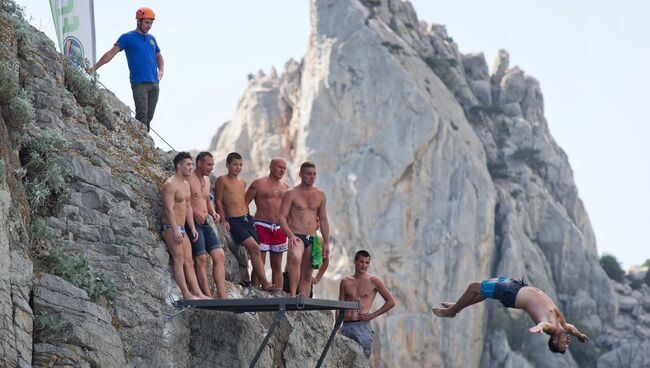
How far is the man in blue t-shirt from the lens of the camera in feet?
57.5

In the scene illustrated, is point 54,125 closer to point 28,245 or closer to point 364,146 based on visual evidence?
point 28,245

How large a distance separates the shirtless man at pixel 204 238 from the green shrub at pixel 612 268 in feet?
258

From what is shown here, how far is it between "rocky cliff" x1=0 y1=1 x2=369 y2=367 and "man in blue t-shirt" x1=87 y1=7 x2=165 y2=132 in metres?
1.41

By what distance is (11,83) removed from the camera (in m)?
13.7

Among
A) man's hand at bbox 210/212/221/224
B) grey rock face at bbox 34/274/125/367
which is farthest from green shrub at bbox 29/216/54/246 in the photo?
man's hand at bbox 210/212/221/224

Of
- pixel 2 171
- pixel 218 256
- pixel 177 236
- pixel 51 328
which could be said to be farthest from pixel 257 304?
pixel 2 171

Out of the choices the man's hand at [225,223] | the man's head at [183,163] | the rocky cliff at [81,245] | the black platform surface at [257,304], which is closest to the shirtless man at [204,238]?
the man's head at [183,163]

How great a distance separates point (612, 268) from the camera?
91625mm

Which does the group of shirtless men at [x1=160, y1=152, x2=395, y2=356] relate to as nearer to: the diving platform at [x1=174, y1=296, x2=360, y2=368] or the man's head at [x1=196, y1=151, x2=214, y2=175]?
the man's head at [x1=196, y1=151, x2=214, y2=175]

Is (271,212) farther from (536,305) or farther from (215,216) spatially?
(536,305)

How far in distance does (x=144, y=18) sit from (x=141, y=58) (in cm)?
57

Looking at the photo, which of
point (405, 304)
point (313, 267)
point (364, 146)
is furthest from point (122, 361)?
point (364, 146)

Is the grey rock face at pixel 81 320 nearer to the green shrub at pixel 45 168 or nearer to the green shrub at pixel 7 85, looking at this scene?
the green shrub at pixel 45 168

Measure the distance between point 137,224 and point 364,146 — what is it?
6863 centimetres
